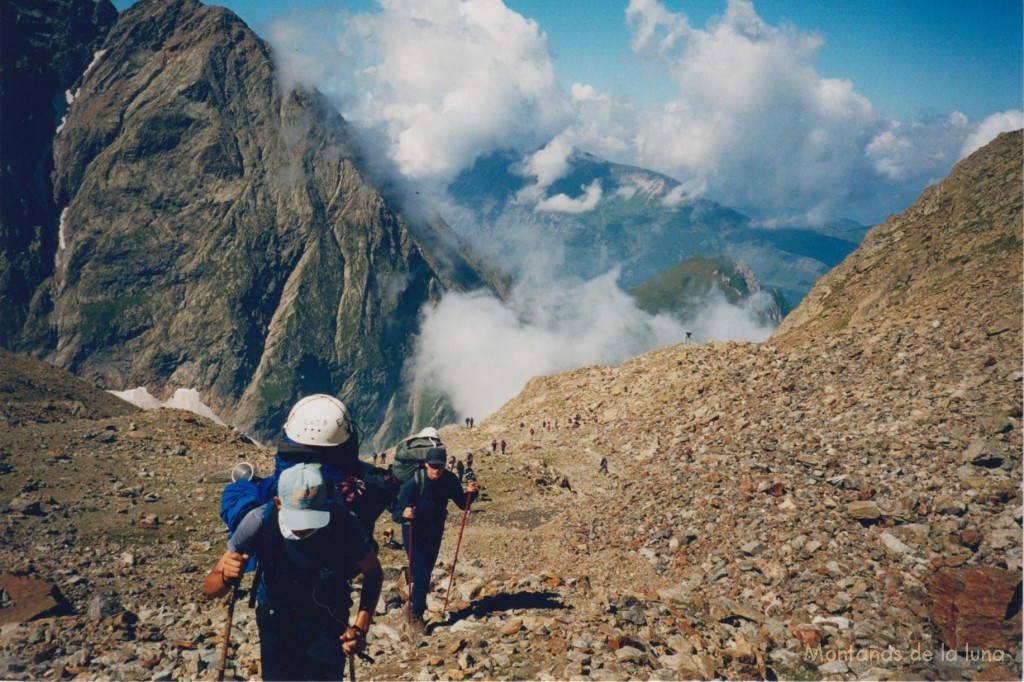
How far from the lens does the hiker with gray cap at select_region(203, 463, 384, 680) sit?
500 centimetres

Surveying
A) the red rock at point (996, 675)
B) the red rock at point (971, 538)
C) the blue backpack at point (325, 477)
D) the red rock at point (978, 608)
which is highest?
the blue backpack at point (325, 477)

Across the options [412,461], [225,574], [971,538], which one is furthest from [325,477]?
[971,538]

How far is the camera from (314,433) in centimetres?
544

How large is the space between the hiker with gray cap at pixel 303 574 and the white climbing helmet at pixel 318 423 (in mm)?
313

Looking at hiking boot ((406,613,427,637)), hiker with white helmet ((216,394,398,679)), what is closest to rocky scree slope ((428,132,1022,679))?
hiking boot ((406,613,427,637))

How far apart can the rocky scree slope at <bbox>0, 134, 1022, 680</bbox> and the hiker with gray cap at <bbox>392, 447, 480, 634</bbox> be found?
688mm

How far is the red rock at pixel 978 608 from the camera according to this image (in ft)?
32.3

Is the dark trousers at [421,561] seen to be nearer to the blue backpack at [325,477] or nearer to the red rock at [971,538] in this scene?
the blue backpack at [325,477]

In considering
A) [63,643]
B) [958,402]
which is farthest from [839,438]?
[63,643]

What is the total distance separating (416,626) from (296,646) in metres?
4.84

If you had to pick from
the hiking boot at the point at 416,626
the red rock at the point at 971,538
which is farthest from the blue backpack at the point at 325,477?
the red rock at the point at 971,538

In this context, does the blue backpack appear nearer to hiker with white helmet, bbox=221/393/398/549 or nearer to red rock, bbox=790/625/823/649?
hiker with white helmet, bbox=221/393/398/549

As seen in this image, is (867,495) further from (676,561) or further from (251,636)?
(251,636)

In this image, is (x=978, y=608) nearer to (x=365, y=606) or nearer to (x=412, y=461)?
(x=412, y=461)
